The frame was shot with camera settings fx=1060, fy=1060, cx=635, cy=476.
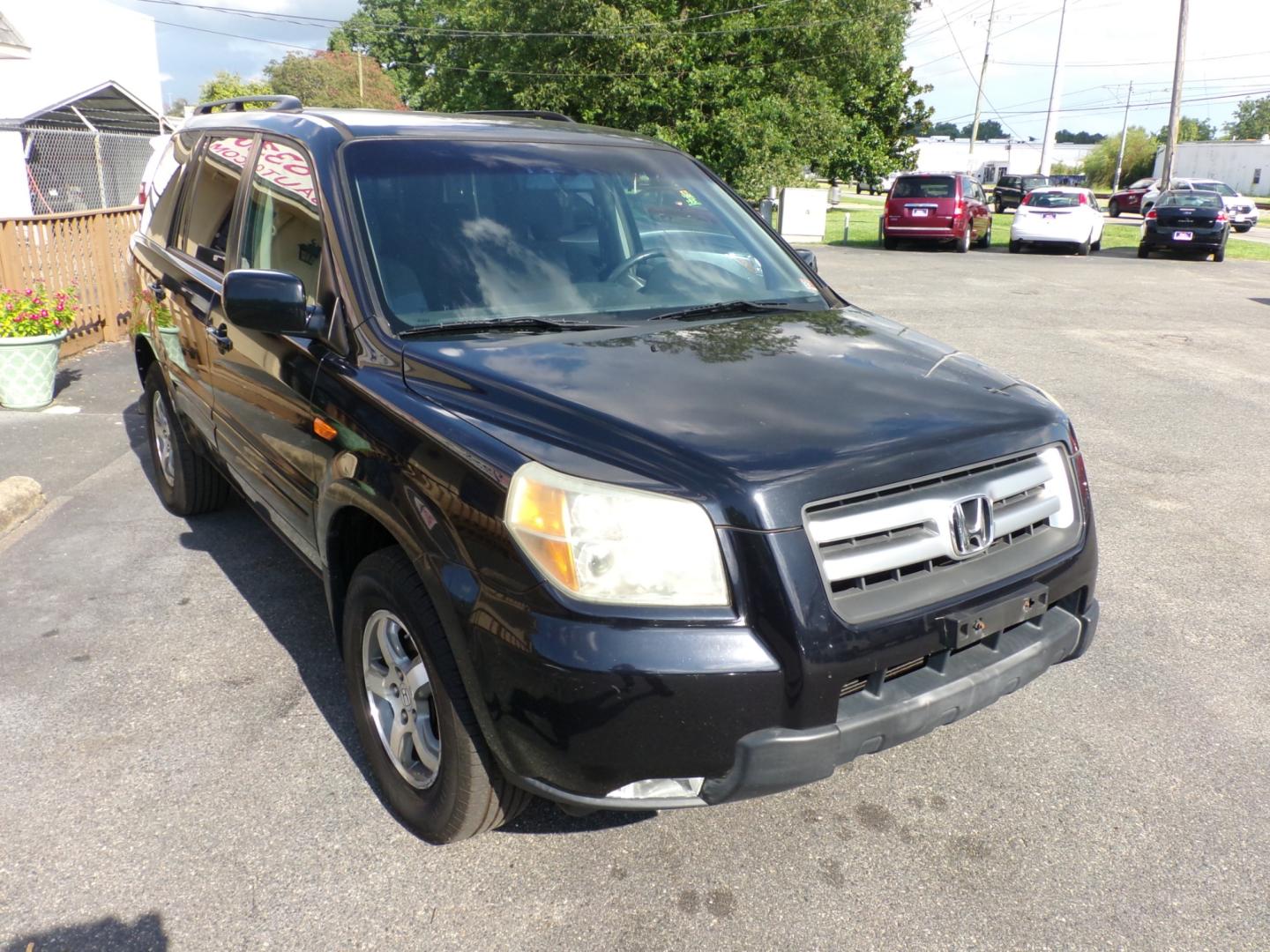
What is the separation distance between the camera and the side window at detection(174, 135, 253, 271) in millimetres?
4133

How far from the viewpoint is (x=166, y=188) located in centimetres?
520

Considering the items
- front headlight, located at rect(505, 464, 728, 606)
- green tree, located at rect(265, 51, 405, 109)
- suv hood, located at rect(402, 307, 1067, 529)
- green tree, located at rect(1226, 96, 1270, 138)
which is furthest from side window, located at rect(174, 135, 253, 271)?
green tree, located at rect(1226, 96, 1270, 138)

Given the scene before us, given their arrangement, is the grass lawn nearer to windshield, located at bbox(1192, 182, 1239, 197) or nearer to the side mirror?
windshield, located at bbox(1192, 182, 1239, 197)

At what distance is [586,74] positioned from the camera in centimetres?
2878

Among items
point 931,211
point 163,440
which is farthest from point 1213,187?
point 163,440

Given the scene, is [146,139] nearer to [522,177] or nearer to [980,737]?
[522,177]

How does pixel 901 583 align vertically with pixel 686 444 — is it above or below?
below

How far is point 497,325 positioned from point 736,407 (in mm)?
897

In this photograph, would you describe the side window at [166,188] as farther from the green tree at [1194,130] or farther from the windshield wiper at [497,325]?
the green tree at [1194,130]

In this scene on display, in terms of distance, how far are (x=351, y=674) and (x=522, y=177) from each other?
68.9 inches

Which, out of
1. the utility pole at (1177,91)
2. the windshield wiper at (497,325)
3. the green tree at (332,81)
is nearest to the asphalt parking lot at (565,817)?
the windshield wiper at (497,325)

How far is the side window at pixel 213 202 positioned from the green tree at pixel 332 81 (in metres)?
57.9

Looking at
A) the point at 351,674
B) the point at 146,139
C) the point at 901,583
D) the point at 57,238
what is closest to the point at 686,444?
the point at 901,583

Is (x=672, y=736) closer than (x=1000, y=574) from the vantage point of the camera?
Yes
